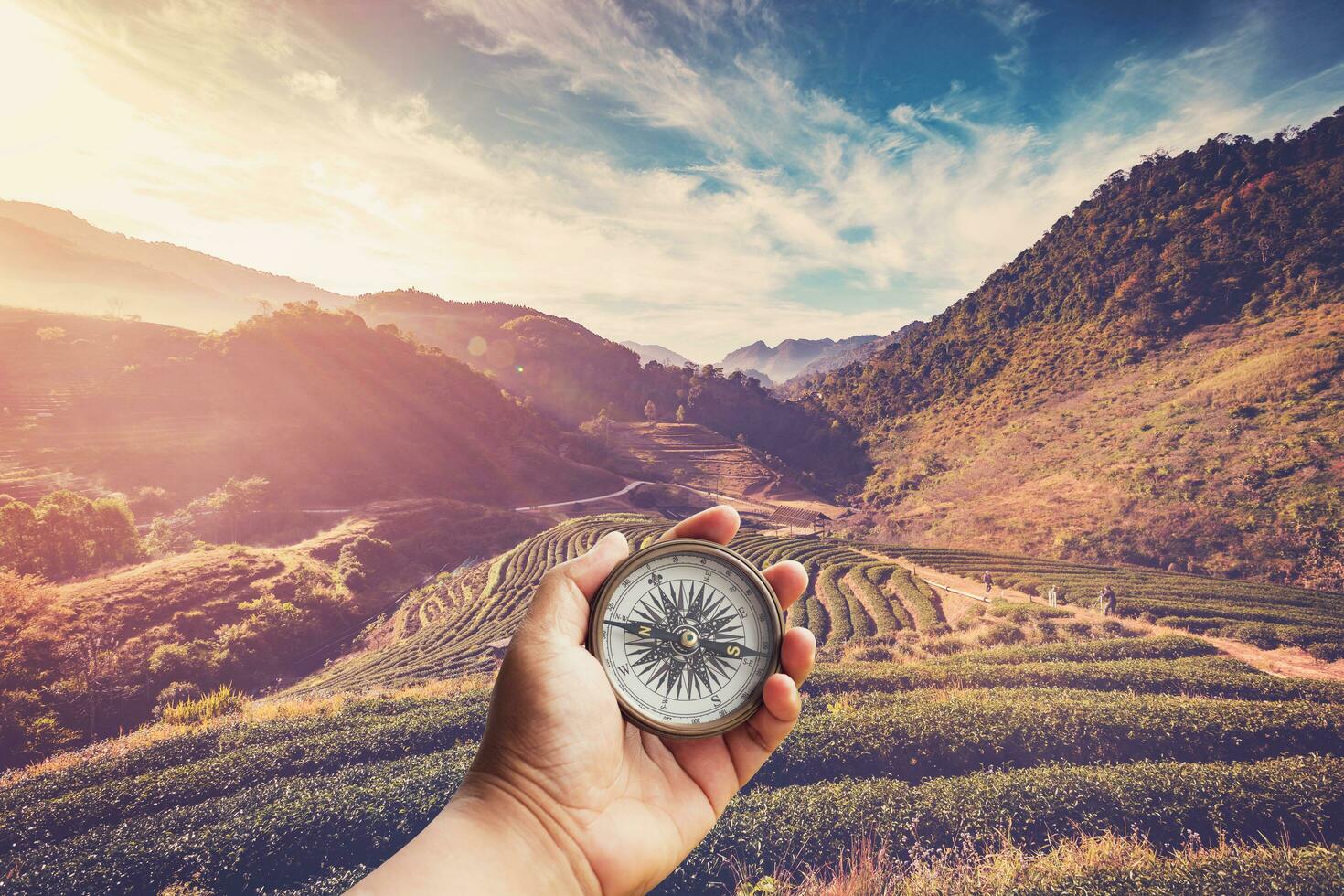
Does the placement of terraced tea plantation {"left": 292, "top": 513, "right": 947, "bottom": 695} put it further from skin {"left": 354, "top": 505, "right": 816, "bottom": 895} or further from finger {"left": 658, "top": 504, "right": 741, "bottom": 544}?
skin {"left": 354, "top": 505, "right": 816, "bottom": 895}

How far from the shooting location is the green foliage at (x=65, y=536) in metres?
12.0

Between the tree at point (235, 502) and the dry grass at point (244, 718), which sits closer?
the dry grass at point (244, 718)

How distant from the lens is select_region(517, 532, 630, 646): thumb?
2486 mm

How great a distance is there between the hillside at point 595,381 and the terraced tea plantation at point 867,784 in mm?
43869

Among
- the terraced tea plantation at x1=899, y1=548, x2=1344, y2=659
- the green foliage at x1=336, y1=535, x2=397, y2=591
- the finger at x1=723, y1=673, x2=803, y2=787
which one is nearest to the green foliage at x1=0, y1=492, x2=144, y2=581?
the green foliage at x1=336, y1=535, x2=397, y2=591

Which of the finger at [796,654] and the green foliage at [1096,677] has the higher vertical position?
the finger at [796,654]

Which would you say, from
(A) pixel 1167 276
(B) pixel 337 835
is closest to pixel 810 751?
(B) pixel 337 835

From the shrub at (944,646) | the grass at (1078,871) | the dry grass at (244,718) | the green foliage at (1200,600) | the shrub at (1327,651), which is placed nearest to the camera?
the grass at (1078,871)

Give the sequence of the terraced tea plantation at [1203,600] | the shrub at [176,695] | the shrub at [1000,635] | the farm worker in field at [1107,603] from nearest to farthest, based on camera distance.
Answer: the shrub at [176,695] < the terraced tea plantation at [1203,600] < the shrub at [1000,635] < the farm worker in field at [1107,603]

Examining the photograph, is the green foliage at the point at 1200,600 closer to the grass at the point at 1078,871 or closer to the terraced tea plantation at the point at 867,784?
the terraced tea plantation at the point at 867,784

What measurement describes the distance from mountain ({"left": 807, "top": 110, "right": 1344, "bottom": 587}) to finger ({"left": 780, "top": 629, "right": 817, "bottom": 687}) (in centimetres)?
2207

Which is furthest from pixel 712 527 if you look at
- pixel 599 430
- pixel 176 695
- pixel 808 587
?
pixel 599 430

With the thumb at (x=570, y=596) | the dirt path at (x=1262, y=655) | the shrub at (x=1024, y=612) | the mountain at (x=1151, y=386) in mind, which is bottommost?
the shrub at (x=1024, y=612)

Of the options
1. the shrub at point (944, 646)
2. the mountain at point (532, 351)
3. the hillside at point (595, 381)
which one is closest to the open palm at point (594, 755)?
the shrub at point (944, 646)
